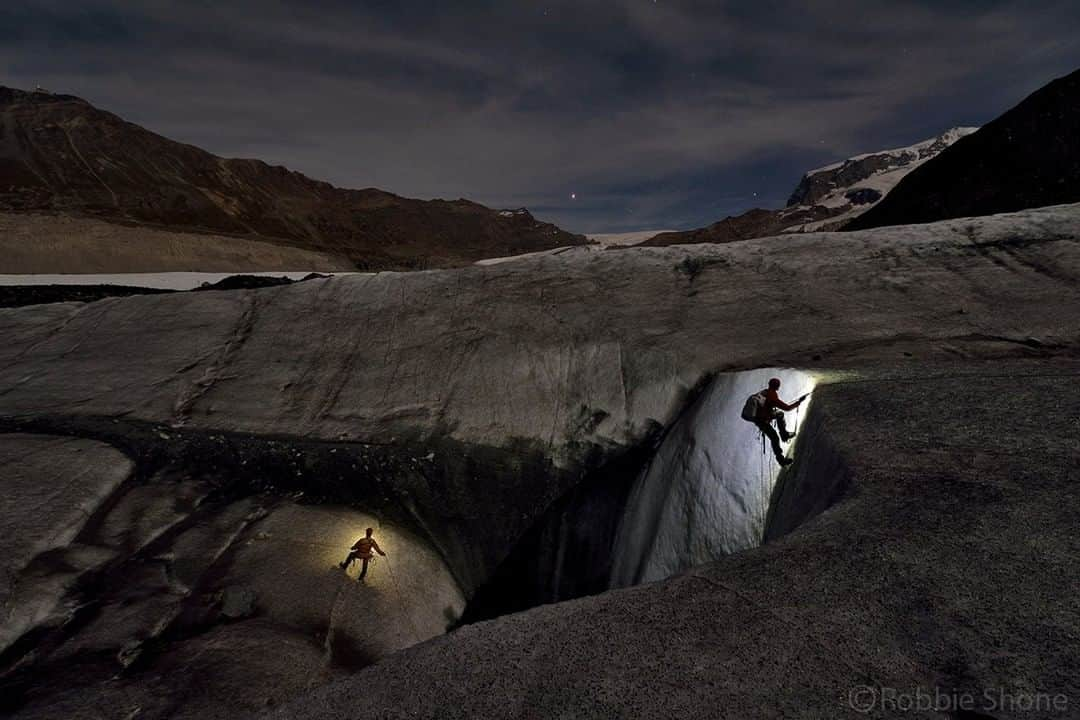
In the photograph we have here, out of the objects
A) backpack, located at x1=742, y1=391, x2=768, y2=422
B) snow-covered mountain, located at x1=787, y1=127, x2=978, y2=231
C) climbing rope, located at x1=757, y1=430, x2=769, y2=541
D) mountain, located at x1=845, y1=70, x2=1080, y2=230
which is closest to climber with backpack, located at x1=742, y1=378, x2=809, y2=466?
backpack, located at x1=742, y1=391, x2=768, y2=422

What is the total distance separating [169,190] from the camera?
67.0 m

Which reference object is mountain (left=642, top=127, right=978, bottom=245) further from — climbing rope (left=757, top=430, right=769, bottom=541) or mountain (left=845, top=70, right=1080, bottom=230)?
climbing rope (left=757, top=430, right=769, bottom=541)

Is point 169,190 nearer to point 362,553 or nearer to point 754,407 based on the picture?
point 362,553

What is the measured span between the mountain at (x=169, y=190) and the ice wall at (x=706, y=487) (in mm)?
64877

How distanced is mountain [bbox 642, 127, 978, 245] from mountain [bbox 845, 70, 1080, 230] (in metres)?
39.8

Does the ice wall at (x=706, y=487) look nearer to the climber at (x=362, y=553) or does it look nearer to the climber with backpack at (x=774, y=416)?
the climber with backpack at (x=774, y=416)

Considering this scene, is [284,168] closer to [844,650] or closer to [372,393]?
[372,393]

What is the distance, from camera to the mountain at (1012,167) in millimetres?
19516

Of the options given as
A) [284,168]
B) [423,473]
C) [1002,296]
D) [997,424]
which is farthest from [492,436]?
[284,168]

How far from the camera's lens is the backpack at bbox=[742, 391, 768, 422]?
6590 mm

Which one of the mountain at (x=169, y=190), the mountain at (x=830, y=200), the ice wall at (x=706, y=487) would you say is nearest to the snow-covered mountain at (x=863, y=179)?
the mountain at (x=830, y=200)

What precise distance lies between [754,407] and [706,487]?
1335 millimetres

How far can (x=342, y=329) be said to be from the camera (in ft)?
38.4

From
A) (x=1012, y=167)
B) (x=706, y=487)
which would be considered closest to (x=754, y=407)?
(x=706, y=487)
